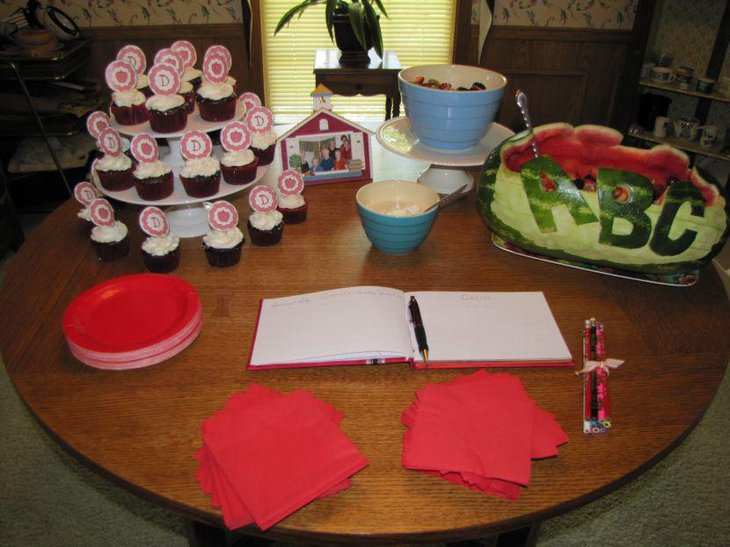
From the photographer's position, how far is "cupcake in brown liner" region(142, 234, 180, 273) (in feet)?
3.47

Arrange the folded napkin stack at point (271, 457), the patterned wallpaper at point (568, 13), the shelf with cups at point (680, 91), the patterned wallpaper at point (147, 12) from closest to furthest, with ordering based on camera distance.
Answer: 1. the folded napkin stack at point (271, 457)
2. the shelf with cups at point (680, 91)
3. the patterned wallpaper at point (147, 12)
4. the patterned wallpaper at point (568, 13)

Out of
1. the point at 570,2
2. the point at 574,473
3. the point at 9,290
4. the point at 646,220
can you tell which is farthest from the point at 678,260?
the point at 570,2

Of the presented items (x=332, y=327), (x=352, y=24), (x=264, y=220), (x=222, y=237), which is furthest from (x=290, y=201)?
(x=352, y=24)

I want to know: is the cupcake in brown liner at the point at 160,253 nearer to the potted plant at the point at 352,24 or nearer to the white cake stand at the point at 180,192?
the white cake stand at the point at 180,192

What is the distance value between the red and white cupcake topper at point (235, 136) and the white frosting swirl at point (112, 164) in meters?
0.19

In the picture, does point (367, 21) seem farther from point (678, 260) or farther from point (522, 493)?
point (522, 493)

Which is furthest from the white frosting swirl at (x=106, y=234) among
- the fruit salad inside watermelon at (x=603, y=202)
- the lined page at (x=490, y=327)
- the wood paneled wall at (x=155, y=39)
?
the wood paneled wall at (x=155, y=39)

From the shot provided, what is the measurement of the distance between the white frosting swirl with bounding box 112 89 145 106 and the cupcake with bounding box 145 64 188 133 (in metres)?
0.05

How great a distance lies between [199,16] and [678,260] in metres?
2.88

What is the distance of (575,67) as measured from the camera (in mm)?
3303

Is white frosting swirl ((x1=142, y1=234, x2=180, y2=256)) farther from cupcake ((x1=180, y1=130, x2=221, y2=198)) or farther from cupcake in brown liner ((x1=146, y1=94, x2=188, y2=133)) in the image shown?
cupcake in brown liner ((x1=146, y1=94, x2=188, y2=133))

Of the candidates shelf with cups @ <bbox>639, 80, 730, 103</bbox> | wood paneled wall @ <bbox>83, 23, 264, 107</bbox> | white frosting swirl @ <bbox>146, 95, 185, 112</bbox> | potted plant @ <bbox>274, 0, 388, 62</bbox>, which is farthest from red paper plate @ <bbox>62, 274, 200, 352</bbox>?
shelf with cups @ <bbox>639, 80, 730, 103</bbox>

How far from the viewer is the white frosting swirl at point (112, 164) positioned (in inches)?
43.3

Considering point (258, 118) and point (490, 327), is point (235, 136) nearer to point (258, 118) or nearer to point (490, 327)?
point (258, 118)
